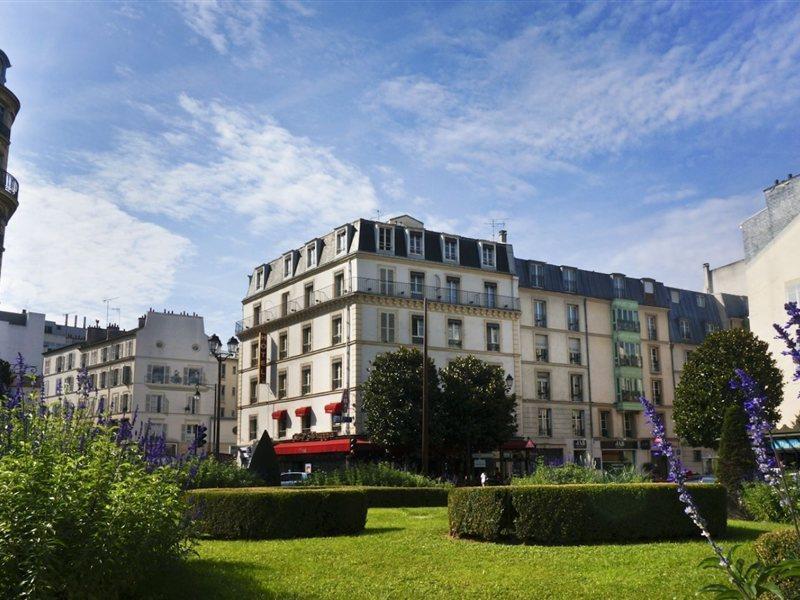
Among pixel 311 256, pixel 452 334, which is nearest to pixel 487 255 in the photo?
pixel 452 334

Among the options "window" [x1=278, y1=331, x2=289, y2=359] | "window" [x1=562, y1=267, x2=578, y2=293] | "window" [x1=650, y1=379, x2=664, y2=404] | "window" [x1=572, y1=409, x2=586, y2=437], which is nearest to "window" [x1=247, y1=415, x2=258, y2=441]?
"window" [x1=278, y1=331, x2=289, y2=359]

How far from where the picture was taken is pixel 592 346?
180ft

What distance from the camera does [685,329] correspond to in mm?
61375

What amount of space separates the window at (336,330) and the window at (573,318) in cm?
1680

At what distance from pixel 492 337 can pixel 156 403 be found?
31.0 metres

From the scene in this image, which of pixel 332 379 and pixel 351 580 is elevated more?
pixel 332 379

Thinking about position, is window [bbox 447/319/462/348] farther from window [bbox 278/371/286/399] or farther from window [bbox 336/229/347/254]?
window [bbox 278/371/286/399]

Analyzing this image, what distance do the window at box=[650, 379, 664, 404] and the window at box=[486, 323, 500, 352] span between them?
47.7 ft

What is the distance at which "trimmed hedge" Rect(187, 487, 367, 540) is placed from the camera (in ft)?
47.6

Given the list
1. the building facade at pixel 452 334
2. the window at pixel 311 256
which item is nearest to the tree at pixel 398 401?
the building facade at pixel 452 334

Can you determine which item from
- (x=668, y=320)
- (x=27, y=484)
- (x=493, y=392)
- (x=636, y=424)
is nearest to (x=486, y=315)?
(x=493, y=392)

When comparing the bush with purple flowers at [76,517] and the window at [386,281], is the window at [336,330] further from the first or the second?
the bush with purple flowers at [76,517]

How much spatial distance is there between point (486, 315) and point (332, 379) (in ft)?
35.0

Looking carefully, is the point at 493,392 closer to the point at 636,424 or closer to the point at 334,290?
the point at 334,290
